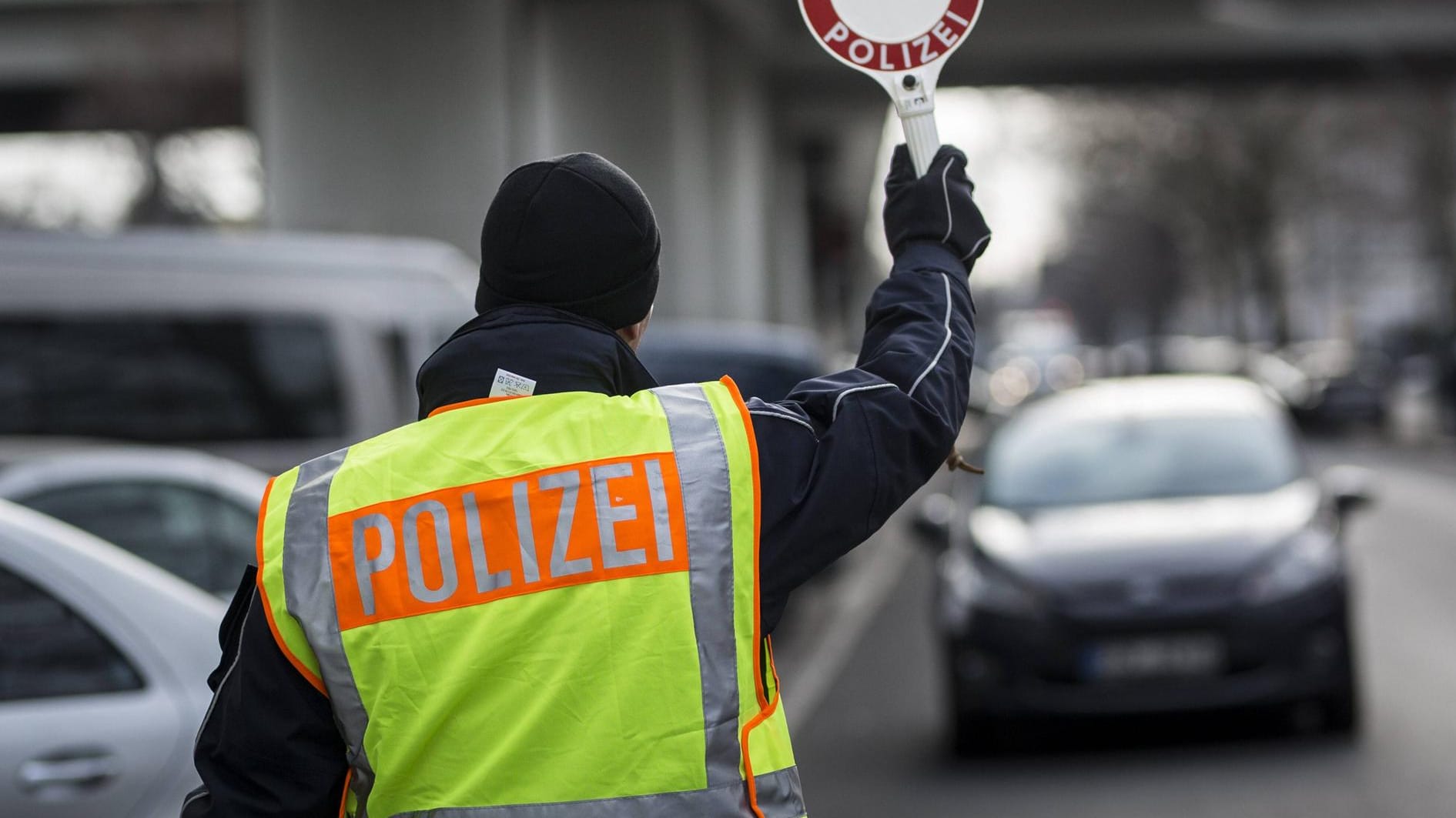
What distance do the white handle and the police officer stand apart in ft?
1.18

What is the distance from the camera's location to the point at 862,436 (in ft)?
7.47

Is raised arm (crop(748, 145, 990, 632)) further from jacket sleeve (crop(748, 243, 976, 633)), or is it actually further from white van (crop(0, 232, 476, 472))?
white van (crop(0, 232, 476, 472))

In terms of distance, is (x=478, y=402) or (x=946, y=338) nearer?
(x=478, y=402)

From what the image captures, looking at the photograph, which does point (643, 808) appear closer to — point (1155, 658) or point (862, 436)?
point (862, 436)

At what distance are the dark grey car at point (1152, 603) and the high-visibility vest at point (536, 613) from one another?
5.43 m

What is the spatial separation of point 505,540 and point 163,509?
13.6 ft

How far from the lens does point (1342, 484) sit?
8.30 m

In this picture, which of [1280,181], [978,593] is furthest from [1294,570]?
[1280,181]

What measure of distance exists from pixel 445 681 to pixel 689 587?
28 cm

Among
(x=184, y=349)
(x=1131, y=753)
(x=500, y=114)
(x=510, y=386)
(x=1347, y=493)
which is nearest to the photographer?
(x=510, y=386)

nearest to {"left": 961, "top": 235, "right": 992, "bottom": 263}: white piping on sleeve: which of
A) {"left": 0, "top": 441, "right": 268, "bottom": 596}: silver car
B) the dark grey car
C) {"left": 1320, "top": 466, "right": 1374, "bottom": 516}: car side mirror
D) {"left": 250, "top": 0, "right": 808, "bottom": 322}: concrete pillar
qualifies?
{"left": 0, "top": 441, "right": 268, "bottom": 596}: silver car

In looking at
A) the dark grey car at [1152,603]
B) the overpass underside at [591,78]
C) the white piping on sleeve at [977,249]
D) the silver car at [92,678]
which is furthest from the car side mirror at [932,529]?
the overpass underside at [591,78]

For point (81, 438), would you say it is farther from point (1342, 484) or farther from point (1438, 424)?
point (1438, 424)

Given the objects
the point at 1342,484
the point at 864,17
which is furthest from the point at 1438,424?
the point at 864,17
